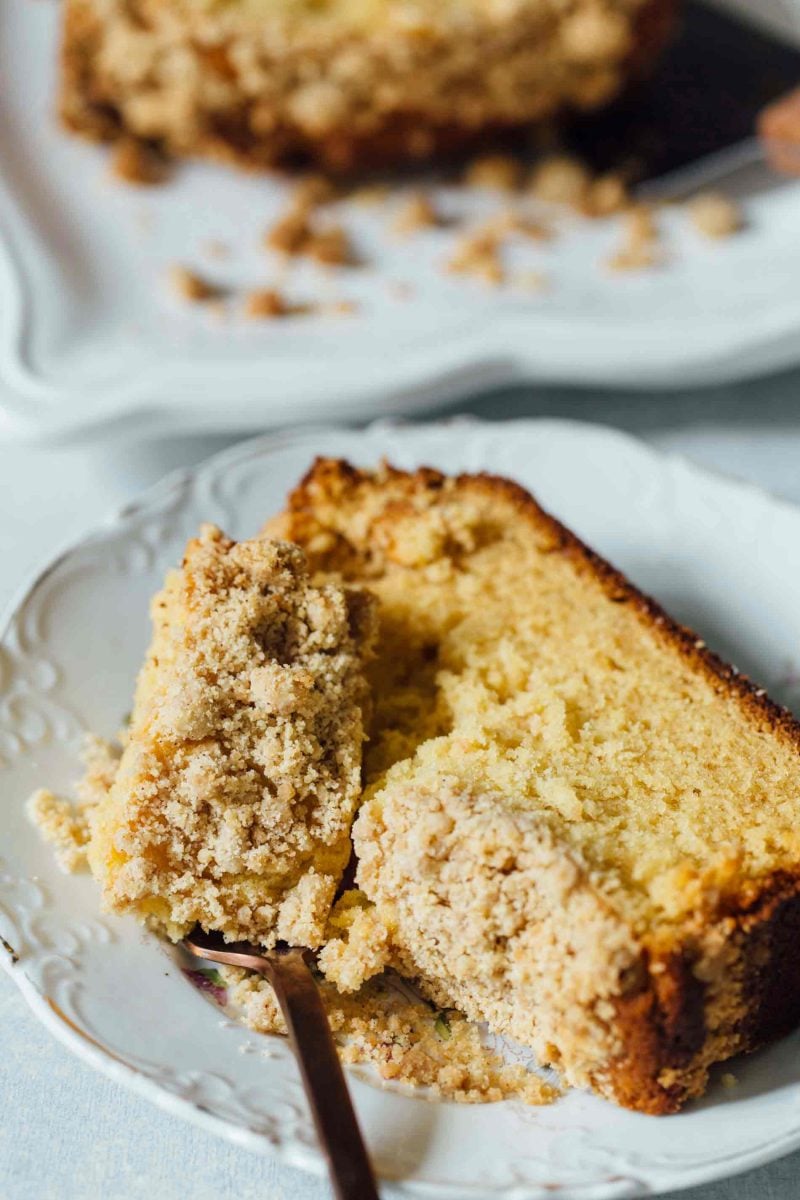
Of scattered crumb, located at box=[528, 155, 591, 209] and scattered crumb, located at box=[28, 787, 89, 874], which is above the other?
scattered crumb, located at box=[28, 787, 89, 874]

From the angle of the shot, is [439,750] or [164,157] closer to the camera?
[439,750]

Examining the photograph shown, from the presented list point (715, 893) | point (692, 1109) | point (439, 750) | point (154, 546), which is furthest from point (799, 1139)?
point (154, 546)

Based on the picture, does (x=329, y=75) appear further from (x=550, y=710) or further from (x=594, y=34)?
(x=550, y=710)

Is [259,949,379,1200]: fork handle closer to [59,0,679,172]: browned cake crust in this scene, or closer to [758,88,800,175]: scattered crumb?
[59,0,679,172]: browned cake crust

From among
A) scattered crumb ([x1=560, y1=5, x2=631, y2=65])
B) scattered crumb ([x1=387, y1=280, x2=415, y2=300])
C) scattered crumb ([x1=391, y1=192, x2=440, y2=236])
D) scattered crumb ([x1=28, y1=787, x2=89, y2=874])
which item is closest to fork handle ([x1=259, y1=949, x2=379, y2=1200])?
scattered crumb ([x1=28, y1=787, x2=89, y2=874])

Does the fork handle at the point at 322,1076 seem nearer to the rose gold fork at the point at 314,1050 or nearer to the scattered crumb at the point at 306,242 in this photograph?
the rose gold fork at the point at 314,1050

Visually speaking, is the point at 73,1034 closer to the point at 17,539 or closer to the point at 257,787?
the point at 257,787
